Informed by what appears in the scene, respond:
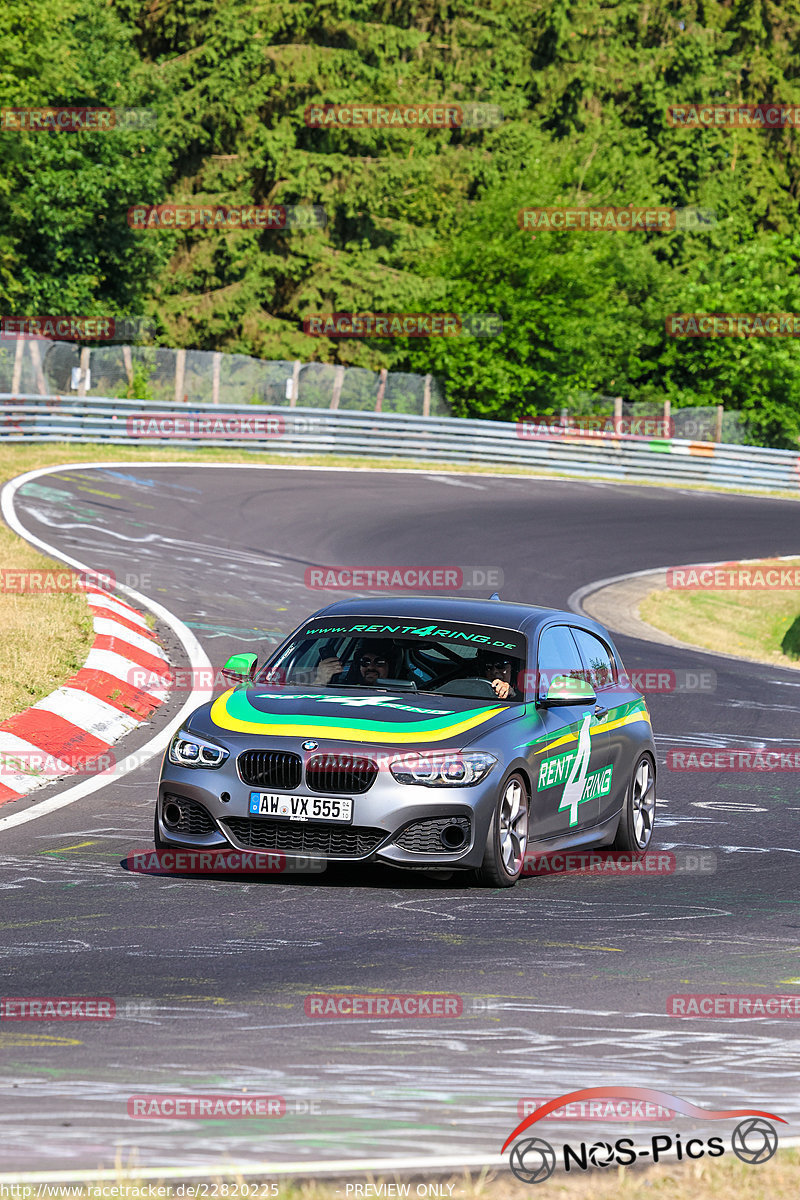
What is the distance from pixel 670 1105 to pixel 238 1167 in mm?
1309

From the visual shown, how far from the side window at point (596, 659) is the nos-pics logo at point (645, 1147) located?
18.5 ft

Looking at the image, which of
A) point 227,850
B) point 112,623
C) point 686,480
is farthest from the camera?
point 686,480

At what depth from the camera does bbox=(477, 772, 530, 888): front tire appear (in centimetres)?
835

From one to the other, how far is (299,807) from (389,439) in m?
31.9

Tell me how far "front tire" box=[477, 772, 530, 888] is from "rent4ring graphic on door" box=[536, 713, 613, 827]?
24 cm

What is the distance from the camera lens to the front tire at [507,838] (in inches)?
329

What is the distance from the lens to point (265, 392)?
132ft

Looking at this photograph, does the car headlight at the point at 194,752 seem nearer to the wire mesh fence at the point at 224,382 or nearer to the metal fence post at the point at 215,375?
the wire mesh fence at the point at 224,382

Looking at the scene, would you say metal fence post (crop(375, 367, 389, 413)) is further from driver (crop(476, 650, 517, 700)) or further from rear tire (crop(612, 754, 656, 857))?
driver (crop(476, 650, 517, 700))

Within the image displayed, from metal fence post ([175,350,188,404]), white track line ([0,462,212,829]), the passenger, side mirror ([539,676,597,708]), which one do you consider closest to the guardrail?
metal fence post ([175,350,188,404])

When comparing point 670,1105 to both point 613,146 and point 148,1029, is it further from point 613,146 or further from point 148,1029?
point 613,146

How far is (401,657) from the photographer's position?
9.59 metres

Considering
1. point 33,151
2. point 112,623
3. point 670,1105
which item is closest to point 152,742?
point 112,623

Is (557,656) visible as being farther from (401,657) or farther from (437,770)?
(437,770)
